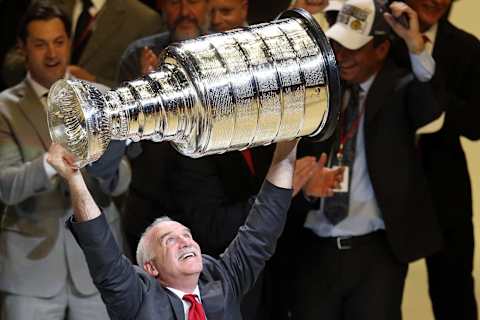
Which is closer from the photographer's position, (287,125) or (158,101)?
(158,101)

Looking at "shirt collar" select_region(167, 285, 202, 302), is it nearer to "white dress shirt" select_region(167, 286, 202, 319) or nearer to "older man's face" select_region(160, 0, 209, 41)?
"white dress shirt" select_region(167, 286, 202, 319)

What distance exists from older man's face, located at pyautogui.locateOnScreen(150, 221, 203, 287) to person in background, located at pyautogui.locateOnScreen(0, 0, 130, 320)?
2.01 ft

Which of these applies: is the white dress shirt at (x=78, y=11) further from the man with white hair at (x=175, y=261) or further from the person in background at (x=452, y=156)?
the man with white hair at (x=175, y=261)

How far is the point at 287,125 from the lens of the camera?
Result: 2.56 metres

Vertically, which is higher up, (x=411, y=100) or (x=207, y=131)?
(x=207, y=131)

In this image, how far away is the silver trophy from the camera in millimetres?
2385

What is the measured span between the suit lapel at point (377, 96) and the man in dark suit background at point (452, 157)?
0.20m

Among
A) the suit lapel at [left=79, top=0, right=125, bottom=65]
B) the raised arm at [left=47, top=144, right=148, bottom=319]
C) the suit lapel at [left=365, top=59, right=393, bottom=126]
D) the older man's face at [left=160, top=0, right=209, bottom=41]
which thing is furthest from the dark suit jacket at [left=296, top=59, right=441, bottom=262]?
the raised arm at [left=47, top=144, right=148, bottom=319]

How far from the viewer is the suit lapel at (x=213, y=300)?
2824mm

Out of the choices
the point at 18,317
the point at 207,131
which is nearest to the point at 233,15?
the point at 18,317

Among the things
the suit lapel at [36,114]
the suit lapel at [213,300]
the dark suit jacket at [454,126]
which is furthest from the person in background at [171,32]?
the suit lapel at [213,300]

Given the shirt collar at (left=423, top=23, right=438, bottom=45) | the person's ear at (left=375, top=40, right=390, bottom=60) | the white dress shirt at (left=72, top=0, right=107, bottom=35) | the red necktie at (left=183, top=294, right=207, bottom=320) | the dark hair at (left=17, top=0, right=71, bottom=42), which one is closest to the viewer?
the red necktie at (left=183, top=294, right=207, bottom=320)

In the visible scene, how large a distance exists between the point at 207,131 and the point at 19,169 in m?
1.14

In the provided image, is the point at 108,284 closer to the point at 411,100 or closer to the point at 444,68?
the point at 411,100
